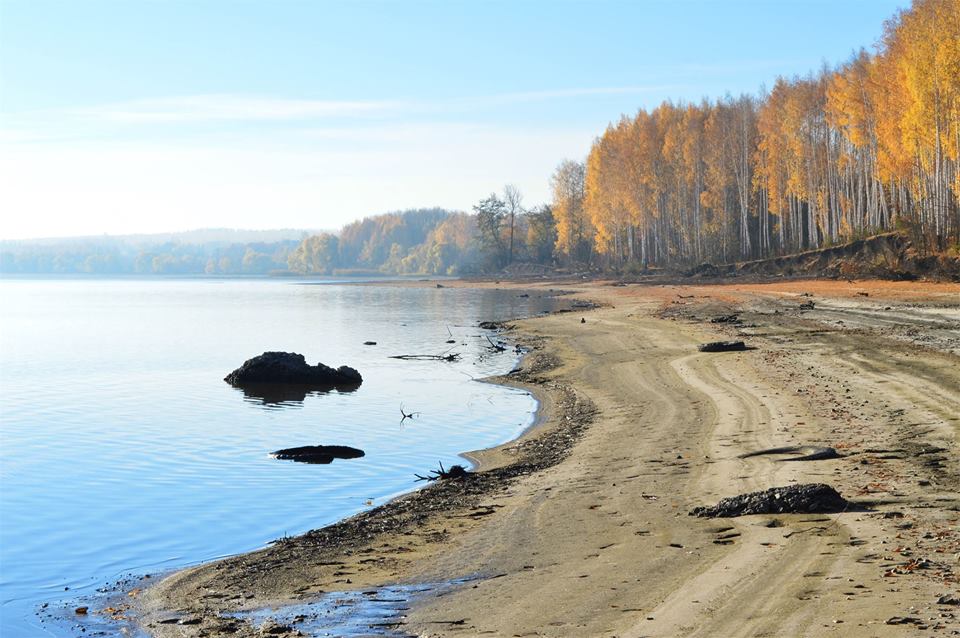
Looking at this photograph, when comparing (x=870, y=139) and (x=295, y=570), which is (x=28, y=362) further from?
(x=870, y=139)

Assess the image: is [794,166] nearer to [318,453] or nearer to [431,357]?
[431,357]

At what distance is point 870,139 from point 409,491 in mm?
49067

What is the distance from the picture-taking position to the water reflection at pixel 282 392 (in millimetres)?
24172

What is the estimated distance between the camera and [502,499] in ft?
39.2

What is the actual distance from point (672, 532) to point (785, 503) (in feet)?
3.97

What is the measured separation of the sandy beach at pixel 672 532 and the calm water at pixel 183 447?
3.92ft

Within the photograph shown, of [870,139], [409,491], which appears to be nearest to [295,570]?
[409,491]

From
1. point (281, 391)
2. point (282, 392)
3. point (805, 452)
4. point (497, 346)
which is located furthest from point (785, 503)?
point (497, 346)

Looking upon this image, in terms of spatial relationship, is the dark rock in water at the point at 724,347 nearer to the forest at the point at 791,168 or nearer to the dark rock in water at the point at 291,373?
the dark rock in water at the point at 291,373

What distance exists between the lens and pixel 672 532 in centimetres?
905

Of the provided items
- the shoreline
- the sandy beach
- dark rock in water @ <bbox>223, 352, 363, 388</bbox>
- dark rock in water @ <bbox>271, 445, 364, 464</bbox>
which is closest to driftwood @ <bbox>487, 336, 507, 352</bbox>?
dark rock in water @ <bbox>223, 352, 363, 388</bbox>

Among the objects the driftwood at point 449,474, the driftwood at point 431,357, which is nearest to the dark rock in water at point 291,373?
the driftwood at point 431,357

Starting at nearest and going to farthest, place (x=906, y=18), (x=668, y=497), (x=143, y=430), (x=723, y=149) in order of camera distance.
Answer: (x=668, y=497)
(x=143, y=430)
(x=906, y=18)
(x=723, y=149)

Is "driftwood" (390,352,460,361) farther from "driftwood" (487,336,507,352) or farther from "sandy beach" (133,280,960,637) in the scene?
"sandy beach" (133,280,960,637)
